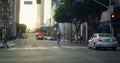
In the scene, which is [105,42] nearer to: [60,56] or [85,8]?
[60,56]

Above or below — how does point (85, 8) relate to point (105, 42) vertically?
above

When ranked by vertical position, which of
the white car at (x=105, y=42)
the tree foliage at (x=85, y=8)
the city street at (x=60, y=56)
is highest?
the tree foliage at (x=85, y=8)

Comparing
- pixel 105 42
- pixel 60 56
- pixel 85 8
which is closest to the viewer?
pixel 60 56

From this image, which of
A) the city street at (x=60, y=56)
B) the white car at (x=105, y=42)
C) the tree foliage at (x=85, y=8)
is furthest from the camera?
the tree foliage at (x=85, y=8)

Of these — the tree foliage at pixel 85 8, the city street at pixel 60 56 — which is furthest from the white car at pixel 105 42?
the tree foliage at pixel 85 8

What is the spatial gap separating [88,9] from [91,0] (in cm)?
141

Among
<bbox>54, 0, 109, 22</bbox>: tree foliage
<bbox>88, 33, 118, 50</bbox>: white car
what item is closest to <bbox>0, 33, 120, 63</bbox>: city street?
<bbox>88, 33, 118, 50</bbox>: white car

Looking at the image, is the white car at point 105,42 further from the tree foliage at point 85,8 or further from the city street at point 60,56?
the tree foliage at point 85,8

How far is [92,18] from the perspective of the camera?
2309 inches

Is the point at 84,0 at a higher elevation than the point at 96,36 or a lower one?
higher

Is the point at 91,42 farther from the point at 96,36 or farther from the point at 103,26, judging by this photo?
the point at 103,26

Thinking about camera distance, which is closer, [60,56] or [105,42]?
[60,56]

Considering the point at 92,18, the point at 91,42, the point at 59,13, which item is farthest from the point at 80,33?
the point at 91,42

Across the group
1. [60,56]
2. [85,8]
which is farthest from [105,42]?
[85,8]
